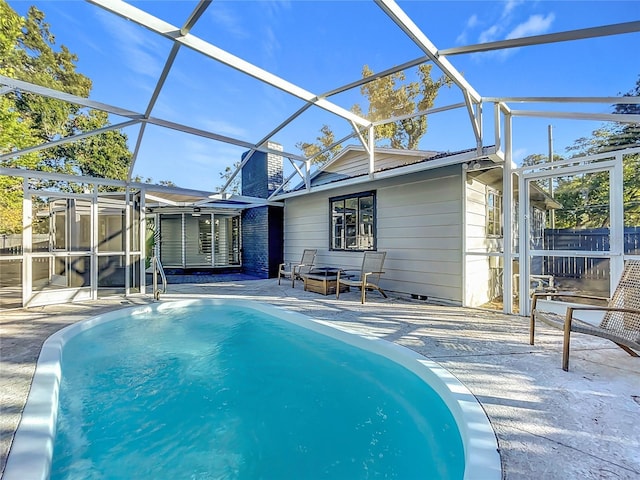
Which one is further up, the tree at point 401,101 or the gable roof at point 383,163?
the tree at point 401,101

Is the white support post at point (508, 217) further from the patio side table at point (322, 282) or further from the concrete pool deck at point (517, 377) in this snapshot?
the patio side table at point (322, 282)

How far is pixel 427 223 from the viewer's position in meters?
6.61

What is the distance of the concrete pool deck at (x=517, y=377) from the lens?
179 cm

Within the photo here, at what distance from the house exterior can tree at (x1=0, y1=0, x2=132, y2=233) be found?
652cm

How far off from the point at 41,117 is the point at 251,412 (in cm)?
1802

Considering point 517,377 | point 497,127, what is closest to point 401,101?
point 497,127

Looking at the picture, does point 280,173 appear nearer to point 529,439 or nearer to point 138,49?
point 138,49

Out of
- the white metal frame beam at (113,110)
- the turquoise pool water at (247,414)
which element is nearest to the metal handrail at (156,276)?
the turquoise pool water at (247,414)

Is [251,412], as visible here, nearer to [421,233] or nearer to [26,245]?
[421,233]

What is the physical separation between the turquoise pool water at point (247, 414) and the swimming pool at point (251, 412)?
0.01 meters

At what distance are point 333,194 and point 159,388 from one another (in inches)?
267

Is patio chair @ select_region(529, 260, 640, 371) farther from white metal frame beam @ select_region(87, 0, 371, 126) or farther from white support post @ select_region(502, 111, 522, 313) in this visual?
white metal frame beam @ select_region(87, 0, 371, 126)

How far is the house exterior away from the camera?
602 centimetres

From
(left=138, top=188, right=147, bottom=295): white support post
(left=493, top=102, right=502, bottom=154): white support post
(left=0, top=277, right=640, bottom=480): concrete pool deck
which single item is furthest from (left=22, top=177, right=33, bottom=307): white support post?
(left=493, top=102, right=502, bottom=154): white support post
